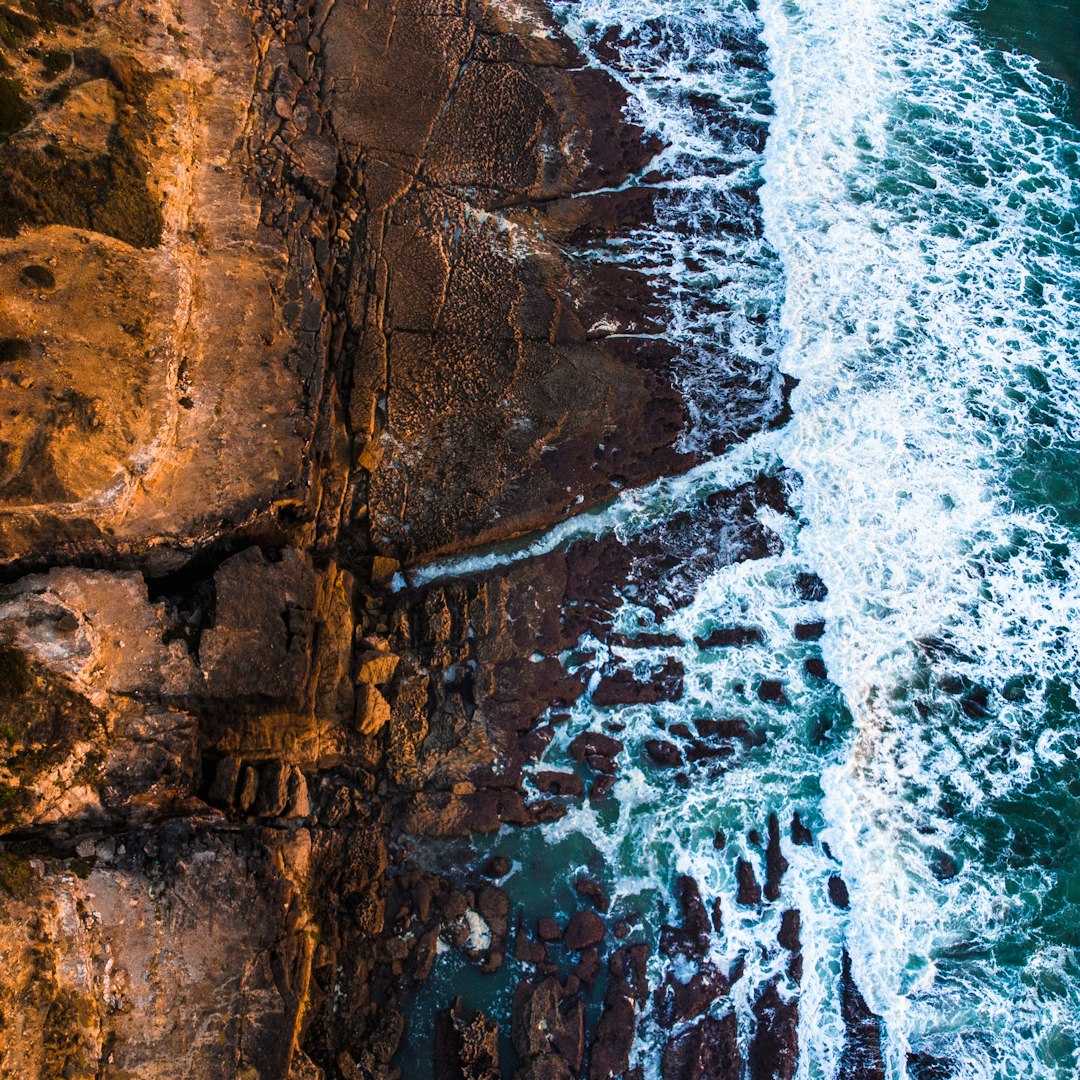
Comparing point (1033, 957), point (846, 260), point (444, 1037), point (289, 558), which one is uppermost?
point (846, 260)

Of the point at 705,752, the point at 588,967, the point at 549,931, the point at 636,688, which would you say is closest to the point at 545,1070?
the point at 588,967

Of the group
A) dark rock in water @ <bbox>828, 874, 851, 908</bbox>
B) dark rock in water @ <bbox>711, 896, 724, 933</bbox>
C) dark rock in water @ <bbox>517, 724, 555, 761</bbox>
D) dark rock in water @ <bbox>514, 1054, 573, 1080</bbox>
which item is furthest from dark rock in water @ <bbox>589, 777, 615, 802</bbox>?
dark rock in water @ <bbox>828, 874, 851, 908</bbox>

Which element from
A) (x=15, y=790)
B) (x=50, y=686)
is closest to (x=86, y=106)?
(x=50, y=686)

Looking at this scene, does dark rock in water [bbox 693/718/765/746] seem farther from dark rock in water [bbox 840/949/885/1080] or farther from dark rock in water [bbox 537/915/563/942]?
dark rock in water [bbox 537/915/563/942]

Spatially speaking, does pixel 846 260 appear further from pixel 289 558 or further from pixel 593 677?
pixel 289 558

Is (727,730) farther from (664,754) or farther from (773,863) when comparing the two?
(773,863)

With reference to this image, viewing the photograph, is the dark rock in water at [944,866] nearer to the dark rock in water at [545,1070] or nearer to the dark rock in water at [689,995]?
the dark rock in water at [689,995]

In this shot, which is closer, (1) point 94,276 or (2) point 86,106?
(1) point 94,276
